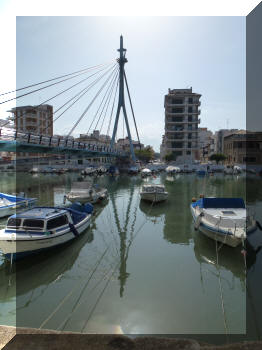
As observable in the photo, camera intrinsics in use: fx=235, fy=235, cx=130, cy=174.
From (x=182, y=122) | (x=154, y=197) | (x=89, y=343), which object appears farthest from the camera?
(x=182, y=122)

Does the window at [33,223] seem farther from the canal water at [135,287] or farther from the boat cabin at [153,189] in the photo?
the boat cabin at [153,189]

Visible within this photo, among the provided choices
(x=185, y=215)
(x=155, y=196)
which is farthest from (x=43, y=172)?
(x=185, y=215)

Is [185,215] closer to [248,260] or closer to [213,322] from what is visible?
[248,260]

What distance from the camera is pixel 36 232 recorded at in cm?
1128

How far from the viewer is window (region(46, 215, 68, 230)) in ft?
38.8

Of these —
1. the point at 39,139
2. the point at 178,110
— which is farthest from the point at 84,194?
the point at 178,110

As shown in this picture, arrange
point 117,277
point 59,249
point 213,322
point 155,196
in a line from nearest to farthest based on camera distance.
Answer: point 213,322
point 117,277
point 59,249
point 155,196

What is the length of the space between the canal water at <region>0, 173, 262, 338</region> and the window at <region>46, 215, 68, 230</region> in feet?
4.56

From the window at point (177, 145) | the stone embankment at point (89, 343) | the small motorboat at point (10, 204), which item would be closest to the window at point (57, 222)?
the stone embankment at point (89, 343)

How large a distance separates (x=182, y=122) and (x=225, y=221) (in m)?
78.0

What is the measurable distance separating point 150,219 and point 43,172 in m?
62.8

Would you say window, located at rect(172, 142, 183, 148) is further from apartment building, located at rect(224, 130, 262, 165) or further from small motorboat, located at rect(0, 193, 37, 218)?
small motorboat, located at rect(0, 193, 37, 218)

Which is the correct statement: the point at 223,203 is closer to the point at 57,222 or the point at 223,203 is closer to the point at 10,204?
the point at 57,222

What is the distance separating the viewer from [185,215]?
2028cm
